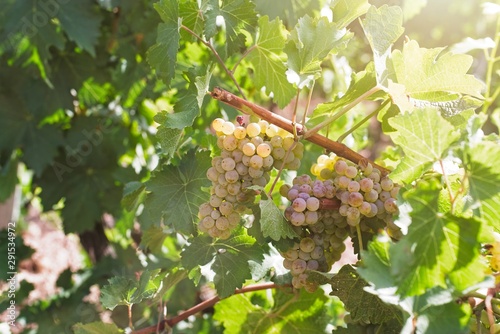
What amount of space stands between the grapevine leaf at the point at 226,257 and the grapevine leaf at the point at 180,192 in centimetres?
4

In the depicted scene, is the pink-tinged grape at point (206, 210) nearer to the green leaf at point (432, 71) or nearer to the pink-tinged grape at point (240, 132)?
the pink-tinged grape at point (240, 132)

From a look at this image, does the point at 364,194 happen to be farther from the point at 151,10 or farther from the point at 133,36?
the point at 133,36

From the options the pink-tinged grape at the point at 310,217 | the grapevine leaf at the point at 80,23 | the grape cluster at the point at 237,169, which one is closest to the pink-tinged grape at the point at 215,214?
the grape cluster at the point at 237,169

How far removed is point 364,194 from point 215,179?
17 centimetres

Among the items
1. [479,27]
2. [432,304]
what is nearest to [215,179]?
[432,304]

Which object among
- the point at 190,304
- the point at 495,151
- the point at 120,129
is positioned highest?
the point at 495,151

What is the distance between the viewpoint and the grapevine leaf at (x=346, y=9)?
695 millimetres

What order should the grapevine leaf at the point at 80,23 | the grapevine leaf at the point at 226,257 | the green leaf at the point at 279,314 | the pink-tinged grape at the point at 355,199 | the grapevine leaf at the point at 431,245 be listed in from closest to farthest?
the grapevine leaf at the point at 431,245 < the pink-tinged grape at the point at 355,199 < the grapevine leaf at the point at 226,257 < the green leaf at the point at 279,314 < the grapevine leaf at the point at 80,23

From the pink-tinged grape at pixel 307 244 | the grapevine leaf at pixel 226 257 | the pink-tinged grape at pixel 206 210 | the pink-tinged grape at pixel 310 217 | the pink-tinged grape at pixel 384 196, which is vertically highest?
the pink-tinged grape at pixel 384 196

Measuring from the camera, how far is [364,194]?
2.16 ft

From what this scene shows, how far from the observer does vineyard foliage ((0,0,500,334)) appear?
1.76ft

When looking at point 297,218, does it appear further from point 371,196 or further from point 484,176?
point 484,176

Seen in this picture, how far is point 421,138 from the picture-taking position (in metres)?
0.56

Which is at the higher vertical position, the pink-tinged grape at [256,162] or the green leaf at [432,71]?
the green leaf at [432,71]
